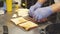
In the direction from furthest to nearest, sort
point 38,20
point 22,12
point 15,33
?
point 22,12, point 38,20, point 15,33

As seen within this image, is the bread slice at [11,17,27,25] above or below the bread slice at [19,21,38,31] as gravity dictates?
above

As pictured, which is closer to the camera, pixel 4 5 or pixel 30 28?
pixel 30 28

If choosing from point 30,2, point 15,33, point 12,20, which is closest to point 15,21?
point 12,20

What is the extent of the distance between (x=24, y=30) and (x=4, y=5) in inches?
16.1

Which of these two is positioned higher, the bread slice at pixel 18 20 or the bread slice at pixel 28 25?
the bread slice at pixel 18 20

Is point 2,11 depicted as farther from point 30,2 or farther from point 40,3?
point 40,3

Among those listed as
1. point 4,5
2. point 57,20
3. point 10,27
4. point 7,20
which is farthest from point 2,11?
point 57,20

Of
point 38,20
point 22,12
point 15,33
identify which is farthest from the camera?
point 22,12

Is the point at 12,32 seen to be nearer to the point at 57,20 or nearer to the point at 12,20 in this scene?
the point at 12,20

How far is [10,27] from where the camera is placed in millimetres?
1138

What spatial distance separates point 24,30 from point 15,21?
0.42 feet

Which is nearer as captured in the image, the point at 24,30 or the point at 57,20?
the point at 24,30

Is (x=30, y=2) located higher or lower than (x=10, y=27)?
higher

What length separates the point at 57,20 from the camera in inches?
48.1
